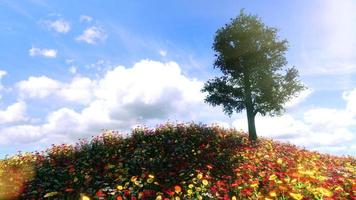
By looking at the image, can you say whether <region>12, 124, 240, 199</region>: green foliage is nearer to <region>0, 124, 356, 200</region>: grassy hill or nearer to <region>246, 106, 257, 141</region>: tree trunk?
<region>0, 124, 356, 200</region>: grassy hill

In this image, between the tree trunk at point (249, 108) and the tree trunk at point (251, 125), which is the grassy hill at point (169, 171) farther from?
the tree trunk at point (249, 108)

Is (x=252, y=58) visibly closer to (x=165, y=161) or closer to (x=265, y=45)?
(x=265, y=45)

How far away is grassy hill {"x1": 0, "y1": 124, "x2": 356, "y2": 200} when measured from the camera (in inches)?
477

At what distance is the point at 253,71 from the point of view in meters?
26.8

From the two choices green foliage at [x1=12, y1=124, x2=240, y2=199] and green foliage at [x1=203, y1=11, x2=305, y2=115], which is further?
green foliage at [x1=203, y1=11, x2=305, y2=115]

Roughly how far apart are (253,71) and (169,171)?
12.7 meters

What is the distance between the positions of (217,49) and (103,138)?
34.1ft

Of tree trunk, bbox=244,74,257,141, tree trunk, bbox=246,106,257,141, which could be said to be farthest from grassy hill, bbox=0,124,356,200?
tree trunk, bbox=244,74,257,141

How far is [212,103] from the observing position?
90.4ft

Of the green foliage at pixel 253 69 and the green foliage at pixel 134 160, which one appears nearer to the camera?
the green foliage at pixel 134 160

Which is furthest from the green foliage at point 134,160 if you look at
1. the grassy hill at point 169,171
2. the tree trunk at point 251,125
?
the tree trunk at point 251,125

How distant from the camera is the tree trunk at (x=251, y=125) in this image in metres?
25.6

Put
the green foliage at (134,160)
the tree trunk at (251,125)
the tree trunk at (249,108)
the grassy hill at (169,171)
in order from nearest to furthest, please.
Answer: the grassy hill at (169,171) < the green foliage at (134,160) < the tree trunk at (251,125) < the tree trunk at (249,108)

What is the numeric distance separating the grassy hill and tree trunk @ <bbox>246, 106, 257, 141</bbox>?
2.00 meters
